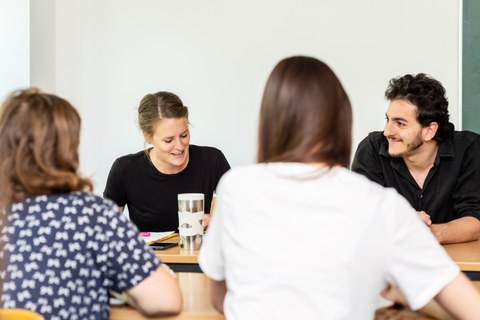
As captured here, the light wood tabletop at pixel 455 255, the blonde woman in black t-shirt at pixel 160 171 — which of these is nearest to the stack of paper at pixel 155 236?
the light wood tabletop at pixel 455 255

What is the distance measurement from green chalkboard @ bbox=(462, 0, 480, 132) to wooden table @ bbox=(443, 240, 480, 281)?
1.24m

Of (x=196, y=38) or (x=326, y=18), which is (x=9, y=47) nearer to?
(x=196, y=38)

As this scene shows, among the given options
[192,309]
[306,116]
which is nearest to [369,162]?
[192,309]

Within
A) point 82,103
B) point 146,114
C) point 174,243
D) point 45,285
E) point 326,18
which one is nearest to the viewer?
point 45,285

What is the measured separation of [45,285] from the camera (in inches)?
46.5

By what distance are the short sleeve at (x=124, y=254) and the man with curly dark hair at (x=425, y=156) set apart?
163 cm

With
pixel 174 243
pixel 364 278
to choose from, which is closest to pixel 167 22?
pixel 174 243

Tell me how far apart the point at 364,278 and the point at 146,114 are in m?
1.89

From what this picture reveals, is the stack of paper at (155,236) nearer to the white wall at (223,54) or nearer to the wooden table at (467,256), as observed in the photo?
the wooden table at (467,256)

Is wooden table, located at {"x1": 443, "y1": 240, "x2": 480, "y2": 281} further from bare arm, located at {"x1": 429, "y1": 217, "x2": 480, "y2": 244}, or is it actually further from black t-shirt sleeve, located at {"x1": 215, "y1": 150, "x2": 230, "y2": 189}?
black t-shirt sleeve, located at {"x1": 215, "y1": 150, "x2": 230, "y2": 189}

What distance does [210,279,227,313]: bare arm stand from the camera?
1.26 meters

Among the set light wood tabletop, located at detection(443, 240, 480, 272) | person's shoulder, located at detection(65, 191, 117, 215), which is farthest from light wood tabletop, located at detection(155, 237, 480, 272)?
person's shoulder, located at detection(65, 191, 117, 215)

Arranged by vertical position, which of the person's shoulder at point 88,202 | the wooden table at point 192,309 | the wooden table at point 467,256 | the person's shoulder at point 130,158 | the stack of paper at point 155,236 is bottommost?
the stack of paper at point 155,236

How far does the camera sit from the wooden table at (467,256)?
1857 mm
